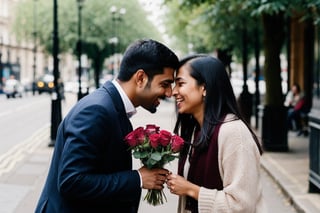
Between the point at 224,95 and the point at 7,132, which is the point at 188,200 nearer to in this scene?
the point at 224,95

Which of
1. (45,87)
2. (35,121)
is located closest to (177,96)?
(35,121)

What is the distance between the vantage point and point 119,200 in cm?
301

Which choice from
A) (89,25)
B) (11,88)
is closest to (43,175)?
(11,88)

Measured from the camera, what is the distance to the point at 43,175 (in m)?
11.9

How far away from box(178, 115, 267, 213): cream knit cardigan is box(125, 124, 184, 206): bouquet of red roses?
Answer: 21cm

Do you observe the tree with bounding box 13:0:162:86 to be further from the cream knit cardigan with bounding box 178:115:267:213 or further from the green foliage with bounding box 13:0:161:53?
the cream knit cardigan with bounding box 178:115:267:213

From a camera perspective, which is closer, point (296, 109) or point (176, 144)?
point (176, 144)

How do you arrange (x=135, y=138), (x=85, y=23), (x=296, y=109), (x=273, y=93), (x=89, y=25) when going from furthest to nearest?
(x=89, y=25)
(x=85, y=23)
(x=296, y=109)
(x=273, y=93)
(x=135, y=138)

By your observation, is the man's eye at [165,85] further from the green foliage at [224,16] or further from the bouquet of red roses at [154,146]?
the green foliage at [224,16]

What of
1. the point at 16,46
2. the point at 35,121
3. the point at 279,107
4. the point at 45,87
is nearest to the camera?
the point at 279,107

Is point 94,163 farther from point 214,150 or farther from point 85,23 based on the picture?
point 85,23

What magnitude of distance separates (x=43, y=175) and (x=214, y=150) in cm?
909

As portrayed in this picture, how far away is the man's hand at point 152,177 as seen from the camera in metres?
3.09

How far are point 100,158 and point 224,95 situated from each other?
2.21ft
